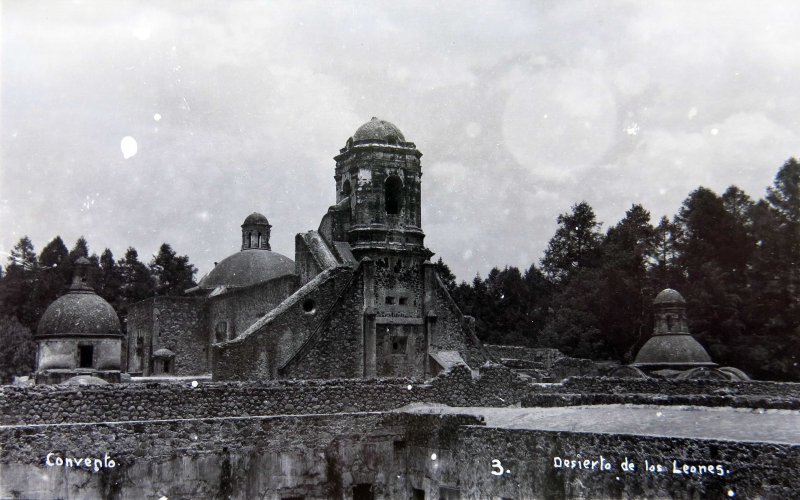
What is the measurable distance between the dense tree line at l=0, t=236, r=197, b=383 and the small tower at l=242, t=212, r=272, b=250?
1980cm

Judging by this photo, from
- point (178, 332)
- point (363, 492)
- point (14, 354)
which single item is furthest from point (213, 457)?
point (14, 354)

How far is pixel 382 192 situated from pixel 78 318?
37.3 feet

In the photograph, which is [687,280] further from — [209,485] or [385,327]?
[209,485]

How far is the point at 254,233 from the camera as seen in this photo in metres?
40.0

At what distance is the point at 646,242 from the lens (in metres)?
51.1

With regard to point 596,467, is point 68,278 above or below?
above

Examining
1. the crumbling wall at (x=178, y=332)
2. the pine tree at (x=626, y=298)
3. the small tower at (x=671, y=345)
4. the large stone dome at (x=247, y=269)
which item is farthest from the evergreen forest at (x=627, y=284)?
the crumbling wall at (x=178, y=332)

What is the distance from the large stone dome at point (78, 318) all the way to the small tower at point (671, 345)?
66.2ft

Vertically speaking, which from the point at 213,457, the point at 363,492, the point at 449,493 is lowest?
the point at 363,492

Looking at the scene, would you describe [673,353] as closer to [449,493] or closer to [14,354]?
[449,493]

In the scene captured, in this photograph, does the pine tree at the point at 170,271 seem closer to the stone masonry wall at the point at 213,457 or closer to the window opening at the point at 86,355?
the window opening at the point at 86,355

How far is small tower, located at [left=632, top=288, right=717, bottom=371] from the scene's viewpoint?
31.1 m

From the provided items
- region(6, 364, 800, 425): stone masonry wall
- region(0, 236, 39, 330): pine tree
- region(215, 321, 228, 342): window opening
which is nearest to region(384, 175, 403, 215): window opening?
region(6, 364, 800, 425): stone masonry wall

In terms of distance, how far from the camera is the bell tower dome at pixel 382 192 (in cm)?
2416
